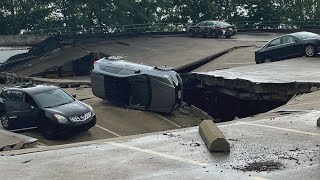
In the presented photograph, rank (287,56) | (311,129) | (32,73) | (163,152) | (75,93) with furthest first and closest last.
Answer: (32,73) → (287,56) → (75,93) → (311,129) → (163,152)

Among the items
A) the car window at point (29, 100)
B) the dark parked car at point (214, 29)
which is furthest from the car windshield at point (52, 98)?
the dark parked car at point (214, 29)

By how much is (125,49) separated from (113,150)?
2579 cm

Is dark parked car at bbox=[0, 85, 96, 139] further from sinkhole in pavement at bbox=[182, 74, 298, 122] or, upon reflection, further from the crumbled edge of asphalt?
the crumbled edge of asphalt

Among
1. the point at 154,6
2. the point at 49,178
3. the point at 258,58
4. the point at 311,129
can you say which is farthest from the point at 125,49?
the point at 49,178

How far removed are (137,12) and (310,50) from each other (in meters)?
30.5

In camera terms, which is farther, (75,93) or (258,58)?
(258,58)

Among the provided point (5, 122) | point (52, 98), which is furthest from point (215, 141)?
point (5, 122)

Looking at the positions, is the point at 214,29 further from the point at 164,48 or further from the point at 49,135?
the point at 49,135

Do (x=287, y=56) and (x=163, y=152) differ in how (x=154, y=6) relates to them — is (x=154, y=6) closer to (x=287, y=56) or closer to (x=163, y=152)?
(x=287, y=56)

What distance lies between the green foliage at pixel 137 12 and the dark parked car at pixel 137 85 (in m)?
27.7

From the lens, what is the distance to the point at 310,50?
25.7m

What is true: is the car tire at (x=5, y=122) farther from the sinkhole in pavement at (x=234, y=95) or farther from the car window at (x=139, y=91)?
the sinkhole in pavement at (x=234, y=95)

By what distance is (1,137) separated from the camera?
1472cm

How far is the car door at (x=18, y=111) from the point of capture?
1742 centimetres
